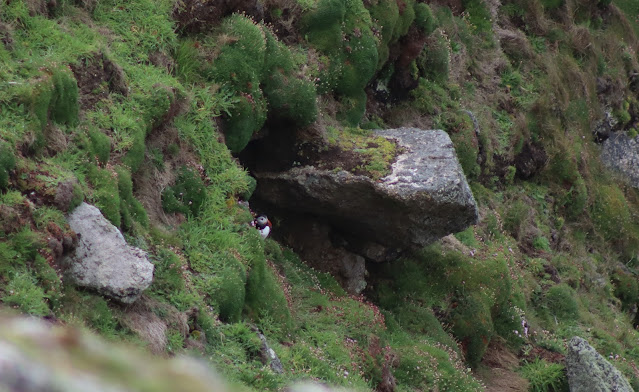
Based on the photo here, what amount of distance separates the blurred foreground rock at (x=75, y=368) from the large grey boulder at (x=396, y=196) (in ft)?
35.4

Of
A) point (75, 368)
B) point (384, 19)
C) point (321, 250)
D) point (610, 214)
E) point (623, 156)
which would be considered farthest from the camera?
point (623, 156)

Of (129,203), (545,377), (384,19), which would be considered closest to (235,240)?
(129,203)

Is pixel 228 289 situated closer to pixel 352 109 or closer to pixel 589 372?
pixel 352 109

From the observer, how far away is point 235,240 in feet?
34.3

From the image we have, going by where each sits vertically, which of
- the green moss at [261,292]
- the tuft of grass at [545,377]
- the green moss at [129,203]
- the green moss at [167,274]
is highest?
the green moss at [129,203]

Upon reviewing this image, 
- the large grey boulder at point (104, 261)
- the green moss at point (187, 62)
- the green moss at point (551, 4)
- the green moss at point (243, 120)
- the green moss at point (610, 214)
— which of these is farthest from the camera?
the green moss at point (551, 4)

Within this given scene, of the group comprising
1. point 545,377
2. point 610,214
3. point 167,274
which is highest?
point 167,274

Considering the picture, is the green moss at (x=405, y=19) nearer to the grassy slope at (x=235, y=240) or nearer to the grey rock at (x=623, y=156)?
the grassy slope at (x=235, y=240)

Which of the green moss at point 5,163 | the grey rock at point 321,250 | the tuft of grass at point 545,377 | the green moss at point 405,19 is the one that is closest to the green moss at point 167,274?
the green moss at point 5,163

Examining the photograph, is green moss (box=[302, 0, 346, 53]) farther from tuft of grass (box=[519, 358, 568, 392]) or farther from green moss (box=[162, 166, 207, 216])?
tuft of grass (box=[519, 358, 568, 392])

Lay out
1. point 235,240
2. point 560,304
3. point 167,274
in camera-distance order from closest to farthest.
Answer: point 167,274, point 235,240, point 560,304

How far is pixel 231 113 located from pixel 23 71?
3766 mm

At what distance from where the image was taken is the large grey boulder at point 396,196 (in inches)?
501

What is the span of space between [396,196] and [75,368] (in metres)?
10.9
